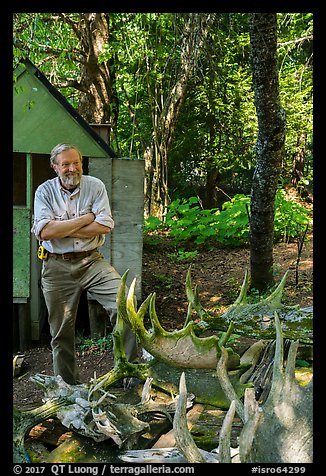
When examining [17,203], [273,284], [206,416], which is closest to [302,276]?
[273,284]

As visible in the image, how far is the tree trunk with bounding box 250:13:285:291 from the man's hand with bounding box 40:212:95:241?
9.85 ft

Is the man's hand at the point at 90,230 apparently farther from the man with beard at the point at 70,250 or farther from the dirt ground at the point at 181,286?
the dirt ground at the point at 181,286

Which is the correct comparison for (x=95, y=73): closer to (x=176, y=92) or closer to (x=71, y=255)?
(x=176, y=92)

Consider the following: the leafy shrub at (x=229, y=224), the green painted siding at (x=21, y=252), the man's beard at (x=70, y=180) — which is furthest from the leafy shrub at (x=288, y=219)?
the man's beard at (x=70, y=180)

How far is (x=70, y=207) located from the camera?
4809 millimetres

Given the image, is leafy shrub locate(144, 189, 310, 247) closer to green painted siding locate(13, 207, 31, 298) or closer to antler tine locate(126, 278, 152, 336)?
green painted siding locate(13, 207, 31, 298)

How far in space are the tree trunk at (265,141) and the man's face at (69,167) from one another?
276 cm

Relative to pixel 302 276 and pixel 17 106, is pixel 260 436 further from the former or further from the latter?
pixel 302 276

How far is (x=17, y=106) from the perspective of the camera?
6410 mm

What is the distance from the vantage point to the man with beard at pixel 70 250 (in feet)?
15.3

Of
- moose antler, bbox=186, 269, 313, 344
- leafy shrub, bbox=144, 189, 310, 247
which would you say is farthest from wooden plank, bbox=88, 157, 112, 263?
leafy shrub, bbox=144, 189, 310, 247
